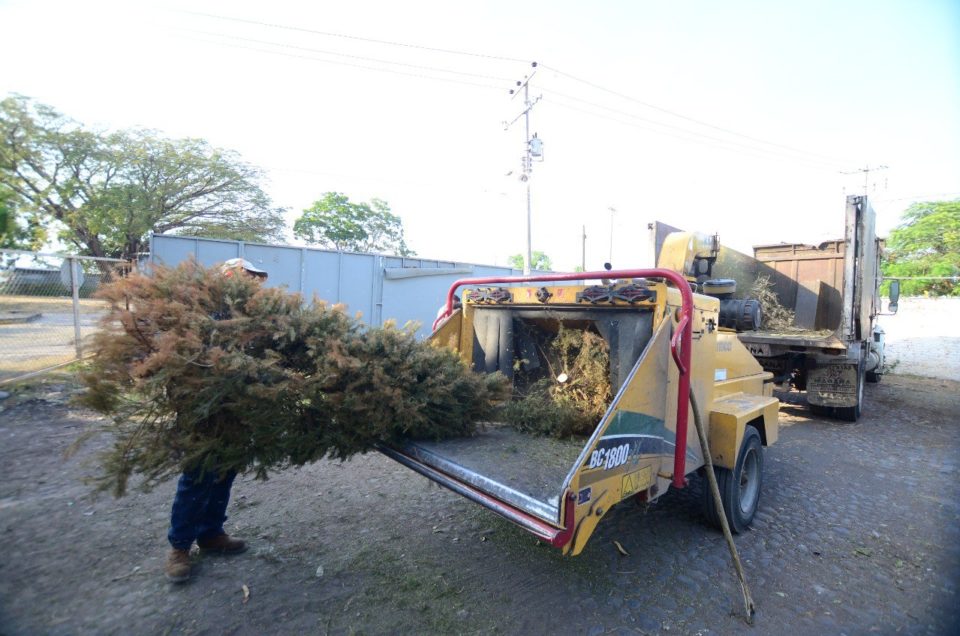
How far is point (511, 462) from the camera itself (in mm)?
2783

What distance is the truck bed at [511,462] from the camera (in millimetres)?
2296

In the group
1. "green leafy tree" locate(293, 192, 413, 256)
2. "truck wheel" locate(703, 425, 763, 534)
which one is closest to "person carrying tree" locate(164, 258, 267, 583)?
"truck wheel" locate(703, 425, 763, 534)

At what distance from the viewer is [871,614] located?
2676mm

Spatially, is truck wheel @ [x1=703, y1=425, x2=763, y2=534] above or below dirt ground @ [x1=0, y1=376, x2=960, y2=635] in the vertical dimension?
above

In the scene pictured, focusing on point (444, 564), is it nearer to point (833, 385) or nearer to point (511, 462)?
point (511, 462)

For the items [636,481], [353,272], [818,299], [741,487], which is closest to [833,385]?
[818,299]

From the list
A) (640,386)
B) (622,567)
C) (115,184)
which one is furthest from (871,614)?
(115,184)

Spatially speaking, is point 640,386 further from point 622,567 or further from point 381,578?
point 381,578

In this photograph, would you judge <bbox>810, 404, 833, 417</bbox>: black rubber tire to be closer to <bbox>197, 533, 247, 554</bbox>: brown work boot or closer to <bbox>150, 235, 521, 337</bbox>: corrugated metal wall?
<bbox>197, 533, 247, 554</bbox>: brown work boot

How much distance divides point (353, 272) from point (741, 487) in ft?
37.1

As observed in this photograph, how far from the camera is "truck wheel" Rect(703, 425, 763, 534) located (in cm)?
349

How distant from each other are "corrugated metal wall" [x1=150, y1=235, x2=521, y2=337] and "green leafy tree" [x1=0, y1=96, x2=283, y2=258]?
552 inches

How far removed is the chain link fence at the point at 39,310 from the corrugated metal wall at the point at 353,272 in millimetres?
3268

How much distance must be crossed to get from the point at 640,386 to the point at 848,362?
6.00 m
